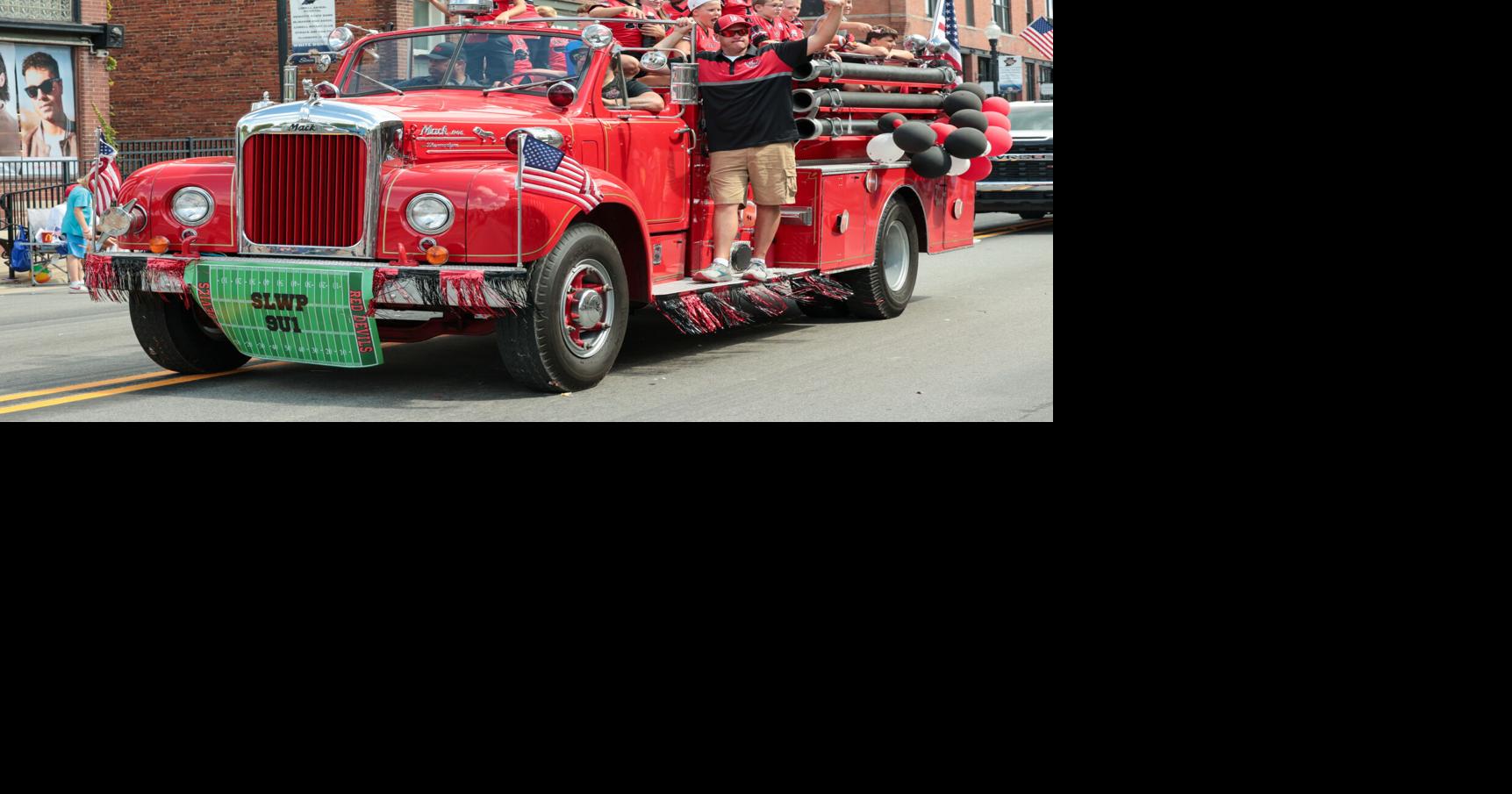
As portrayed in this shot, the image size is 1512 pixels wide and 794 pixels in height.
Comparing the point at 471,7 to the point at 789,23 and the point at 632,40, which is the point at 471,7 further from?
the point at 789,23

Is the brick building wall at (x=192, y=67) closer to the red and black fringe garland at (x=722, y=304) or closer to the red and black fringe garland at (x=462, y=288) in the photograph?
the red and black fringe garland at (x=722, y=304)

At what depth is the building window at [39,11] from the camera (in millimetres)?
24594

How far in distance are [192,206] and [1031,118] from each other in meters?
15.3

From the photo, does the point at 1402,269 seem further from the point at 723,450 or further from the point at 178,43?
the point at 178,43

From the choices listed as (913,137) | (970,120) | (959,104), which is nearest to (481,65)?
(913,137)

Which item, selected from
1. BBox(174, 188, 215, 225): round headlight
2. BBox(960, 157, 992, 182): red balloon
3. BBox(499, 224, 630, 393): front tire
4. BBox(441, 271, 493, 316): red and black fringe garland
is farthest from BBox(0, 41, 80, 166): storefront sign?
BBox(441, 271, 493, 316): red and black fringe garland

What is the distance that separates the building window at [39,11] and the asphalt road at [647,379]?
15493mm

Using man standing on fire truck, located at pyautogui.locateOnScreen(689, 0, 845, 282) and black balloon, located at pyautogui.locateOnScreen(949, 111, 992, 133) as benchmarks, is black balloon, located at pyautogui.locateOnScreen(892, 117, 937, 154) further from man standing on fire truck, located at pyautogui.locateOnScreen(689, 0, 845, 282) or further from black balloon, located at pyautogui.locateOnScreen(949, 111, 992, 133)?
man standing on fire truck, located at pyautogui.locateOnScreen(689, 0, 845, 282)

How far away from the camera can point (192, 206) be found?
768cm

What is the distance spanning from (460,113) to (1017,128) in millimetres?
14063

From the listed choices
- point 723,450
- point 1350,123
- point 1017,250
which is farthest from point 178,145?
point 1350,123

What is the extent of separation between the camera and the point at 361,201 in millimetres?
7246

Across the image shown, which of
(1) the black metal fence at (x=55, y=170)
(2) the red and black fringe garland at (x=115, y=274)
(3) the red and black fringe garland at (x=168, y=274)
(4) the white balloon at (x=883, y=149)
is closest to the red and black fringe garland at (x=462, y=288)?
(3) the red and black fringe garland at (x=168, y=274)

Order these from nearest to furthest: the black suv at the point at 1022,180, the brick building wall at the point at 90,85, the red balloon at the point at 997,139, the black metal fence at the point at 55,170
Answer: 1. the red balloon at the point at 997,139
2. the black suv at the point at 1022,180
3. the black metal fence at the point at 55,170
4. the brick building wall at the point at 90,85
